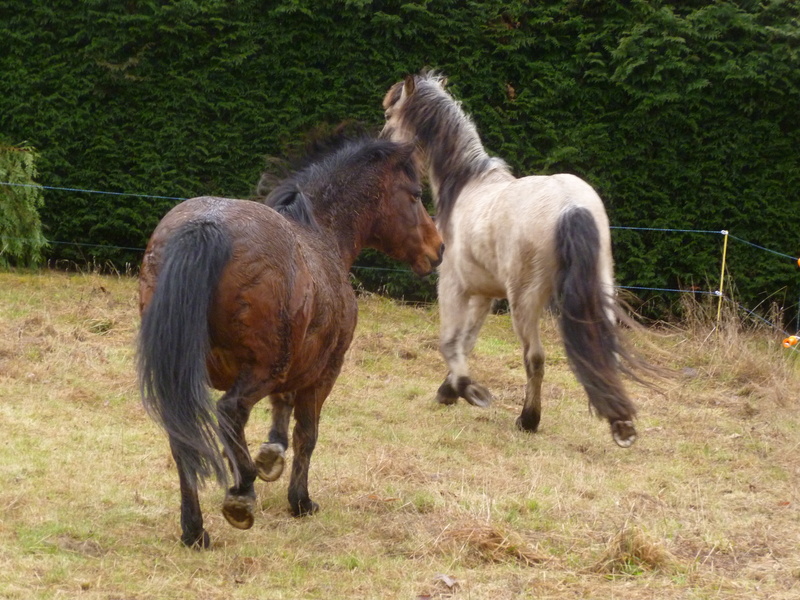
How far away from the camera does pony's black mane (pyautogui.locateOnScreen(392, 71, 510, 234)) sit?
293 inches

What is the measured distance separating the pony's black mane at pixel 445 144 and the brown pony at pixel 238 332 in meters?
2.88

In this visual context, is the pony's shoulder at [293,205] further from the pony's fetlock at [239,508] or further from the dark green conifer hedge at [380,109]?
the dark green conifer hedge at [380,109]

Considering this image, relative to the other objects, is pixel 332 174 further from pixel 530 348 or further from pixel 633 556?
pixel 633 556

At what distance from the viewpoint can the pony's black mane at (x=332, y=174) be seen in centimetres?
466

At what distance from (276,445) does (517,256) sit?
105 inches

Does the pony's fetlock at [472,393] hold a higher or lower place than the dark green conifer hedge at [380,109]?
lower

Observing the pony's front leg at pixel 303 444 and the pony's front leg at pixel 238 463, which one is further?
the pony's front leg at pixel 303 444

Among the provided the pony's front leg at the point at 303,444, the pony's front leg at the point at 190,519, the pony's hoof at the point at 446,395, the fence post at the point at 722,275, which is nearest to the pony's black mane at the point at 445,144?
the pony's hoof at the point at 446,395

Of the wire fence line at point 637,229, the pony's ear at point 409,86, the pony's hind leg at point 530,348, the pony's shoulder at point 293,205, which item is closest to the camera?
the pony's shoulder at point 293,205

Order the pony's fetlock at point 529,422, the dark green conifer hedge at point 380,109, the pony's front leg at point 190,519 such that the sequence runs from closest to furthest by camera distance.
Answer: the pony's front leg at point 190,519 < the pony's fetlock at point 529,422 < the dark green conifer hedge at point 380,109

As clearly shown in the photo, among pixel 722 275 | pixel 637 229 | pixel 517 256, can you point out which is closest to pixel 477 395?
pixel 517 256

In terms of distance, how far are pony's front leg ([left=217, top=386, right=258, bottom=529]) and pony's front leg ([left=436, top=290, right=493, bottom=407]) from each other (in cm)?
335

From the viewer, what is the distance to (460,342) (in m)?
7.21

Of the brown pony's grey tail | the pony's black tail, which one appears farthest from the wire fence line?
the pony's black tail
